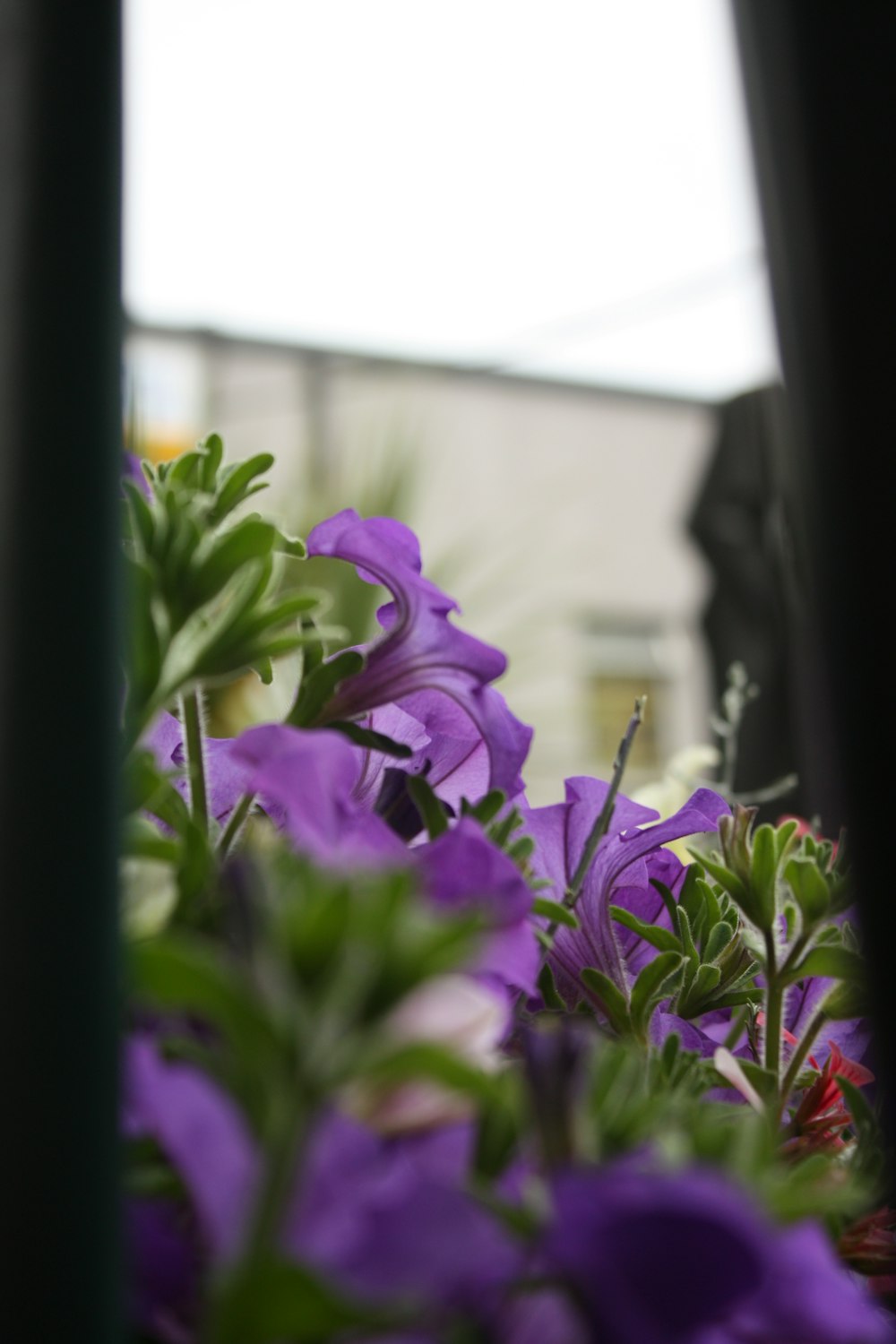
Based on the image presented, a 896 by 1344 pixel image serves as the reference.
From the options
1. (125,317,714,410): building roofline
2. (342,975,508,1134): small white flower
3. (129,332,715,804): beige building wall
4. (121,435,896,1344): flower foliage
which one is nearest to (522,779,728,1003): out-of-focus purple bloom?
(121,435,896,1344): flower foliage

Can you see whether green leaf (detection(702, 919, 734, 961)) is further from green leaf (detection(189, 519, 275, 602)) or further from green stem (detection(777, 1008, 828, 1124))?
green leaf (detection(189, 519, 275, 602))

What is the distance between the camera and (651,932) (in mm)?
253

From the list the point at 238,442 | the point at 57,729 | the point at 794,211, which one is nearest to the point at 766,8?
the point at 794,211

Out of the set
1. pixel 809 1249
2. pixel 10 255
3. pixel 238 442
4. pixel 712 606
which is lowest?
pixel 809 1249

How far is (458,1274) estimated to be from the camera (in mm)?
138

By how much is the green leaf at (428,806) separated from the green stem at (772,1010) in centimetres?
8

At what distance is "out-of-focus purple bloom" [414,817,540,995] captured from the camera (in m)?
0.19

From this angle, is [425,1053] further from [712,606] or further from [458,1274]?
[712,606]

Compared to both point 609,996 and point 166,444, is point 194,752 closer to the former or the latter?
point 609,996

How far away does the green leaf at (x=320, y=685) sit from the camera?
0.76ft

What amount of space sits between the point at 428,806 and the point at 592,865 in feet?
0.20

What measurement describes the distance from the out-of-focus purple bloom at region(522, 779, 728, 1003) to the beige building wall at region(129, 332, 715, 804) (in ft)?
17.8

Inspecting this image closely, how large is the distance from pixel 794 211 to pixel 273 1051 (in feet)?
0.39

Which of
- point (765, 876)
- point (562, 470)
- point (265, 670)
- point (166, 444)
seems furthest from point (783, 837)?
point (562, 470)
